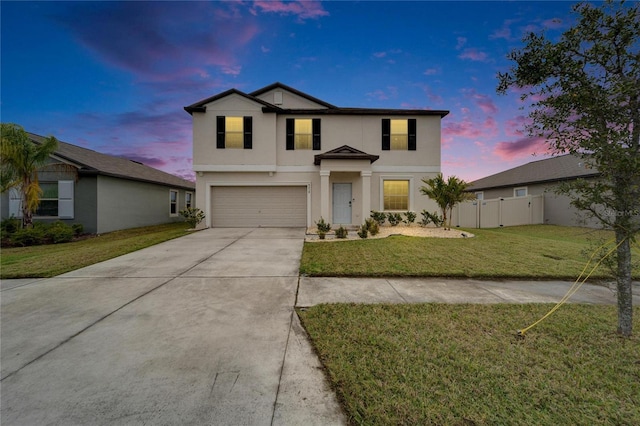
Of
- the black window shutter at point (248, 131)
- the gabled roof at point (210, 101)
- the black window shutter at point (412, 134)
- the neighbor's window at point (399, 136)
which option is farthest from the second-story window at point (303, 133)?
the black window shutter at point (412, 134)

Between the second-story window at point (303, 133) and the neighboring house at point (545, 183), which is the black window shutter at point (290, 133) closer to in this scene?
the second-story window at point (303, 133)

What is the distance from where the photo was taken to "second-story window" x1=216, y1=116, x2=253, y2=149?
43.0 ft

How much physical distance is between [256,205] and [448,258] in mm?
10087

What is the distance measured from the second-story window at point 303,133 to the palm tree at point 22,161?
1051 cm

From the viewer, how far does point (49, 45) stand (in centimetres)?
1127

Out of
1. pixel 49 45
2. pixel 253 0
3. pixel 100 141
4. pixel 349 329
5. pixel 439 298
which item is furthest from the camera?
pixel 100 141

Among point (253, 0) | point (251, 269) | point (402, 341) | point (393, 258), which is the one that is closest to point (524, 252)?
point (393, 258)

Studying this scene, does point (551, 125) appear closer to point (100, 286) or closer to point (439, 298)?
→ point (439, 298)

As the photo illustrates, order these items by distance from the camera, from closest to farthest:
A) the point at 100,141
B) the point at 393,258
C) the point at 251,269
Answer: the point at 251,269, the point at 393,258, the point at 100,141

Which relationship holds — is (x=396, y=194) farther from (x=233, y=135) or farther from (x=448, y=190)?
(x=233, y=135)

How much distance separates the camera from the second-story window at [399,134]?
13688mm

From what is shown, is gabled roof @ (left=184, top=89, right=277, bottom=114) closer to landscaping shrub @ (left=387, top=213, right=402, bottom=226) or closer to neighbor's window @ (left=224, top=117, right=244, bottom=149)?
neighbor's window @ (left=224, top=117, right=244, bottom=149)

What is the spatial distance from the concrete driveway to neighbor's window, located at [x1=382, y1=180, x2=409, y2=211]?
985 centimetres

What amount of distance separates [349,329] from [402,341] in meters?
0.64
